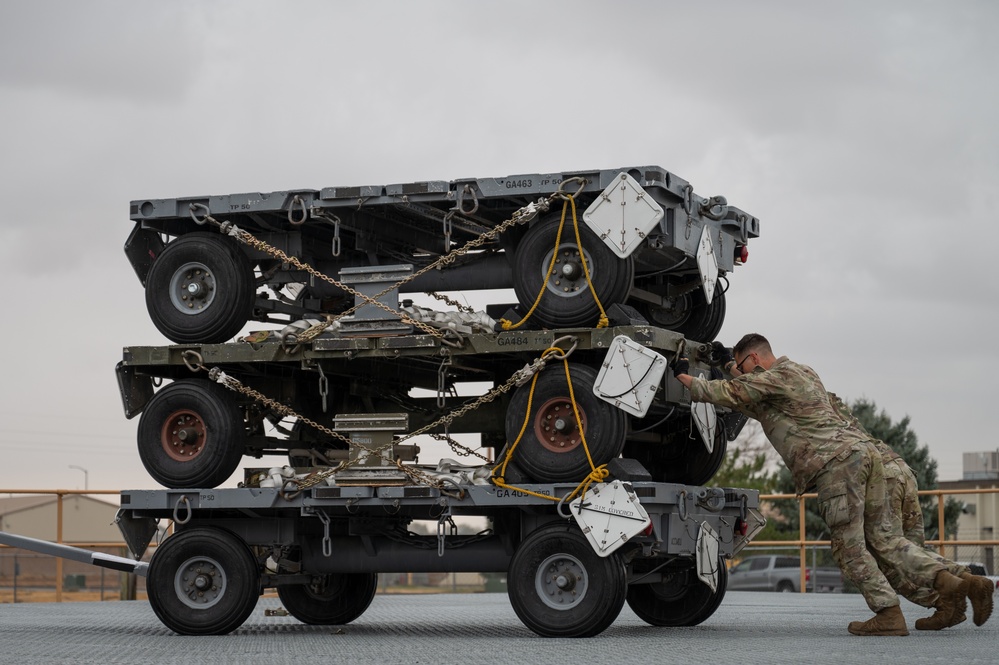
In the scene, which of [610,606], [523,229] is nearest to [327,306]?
[523,229]

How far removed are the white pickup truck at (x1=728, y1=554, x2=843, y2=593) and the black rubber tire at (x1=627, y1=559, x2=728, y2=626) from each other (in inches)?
856

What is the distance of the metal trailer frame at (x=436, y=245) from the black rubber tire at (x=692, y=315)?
1 centimetres

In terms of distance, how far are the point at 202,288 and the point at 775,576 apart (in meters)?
24.9

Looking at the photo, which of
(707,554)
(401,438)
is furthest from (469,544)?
(707,554)

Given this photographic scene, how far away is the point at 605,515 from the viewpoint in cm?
1141

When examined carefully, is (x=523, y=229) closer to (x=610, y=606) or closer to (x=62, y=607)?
(x=610, y=606)

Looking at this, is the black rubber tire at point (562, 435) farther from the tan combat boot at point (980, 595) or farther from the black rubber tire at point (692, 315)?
the tan combat boot at point (980, 595)

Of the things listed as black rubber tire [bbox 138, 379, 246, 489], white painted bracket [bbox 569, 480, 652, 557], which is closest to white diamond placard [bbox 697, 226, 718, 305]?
white painted bracket [bbox 569, 480, 652, 557]

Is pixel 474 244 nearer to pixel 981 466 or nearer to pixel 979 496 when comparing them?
pixel 979 496

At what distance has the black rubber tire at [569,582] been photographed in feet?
37.3

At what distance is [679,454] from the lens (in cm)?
1397

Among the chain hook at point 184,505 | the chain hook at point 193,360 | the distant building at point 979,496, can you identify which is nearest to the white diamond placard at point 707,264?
the chain hook at point 193,360

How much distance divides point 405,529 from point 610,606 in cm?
224

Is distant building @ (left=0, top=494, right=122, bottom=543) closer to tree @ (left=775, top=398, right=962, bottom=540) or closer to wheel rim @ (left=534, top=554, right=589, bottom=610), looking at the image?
tree @ (left=775, top=398, right=962, bottom=540)
